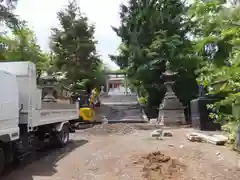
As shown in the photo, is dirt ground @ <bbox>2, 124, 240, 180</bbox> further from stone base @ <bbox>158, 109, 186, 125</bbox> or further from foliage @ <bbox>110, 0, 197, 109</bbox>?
foliage @ <bbox>110, 0, 197, 109</bbox>

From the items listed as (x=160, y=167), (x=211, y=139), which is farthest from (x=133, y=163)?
(x=211, y=139)

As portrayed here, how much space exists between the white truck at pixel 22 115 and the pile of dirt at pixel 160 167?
9.78 feet

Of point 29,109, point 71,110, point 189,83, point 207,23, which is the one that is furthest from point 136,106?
point 207,23

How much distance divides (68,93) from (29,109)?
17.1 metres

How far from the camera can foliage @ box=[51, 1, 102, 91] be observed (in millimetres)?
25797

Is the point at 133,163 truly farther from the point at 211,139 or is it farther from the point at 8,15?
the point at 8,15

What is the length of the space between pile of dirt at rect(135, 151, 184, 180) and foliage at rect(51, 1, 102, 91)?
18.6m

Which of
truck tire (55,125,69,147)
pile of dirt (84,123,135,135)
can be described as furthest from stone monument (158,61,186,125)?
truck tire (55,125,69,147)

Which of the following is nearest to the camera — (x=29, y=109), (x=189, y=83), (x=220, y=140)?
(x=29, y=109)

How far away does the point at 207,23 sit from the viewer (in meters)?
3.38

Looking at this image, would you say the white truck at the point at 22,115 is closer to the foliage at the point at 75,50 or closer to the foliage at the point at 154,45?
the foliage at the point at 154,45

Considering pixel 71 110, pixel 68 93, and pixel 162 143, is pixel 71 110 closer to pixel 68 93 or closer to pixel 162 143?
pixel 162 143

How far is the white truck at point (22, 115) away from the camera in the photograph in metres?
6.31

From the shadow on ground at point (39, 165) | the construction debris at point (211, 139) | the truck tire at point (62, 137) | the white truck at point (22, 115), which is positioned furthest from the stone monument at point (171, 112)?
the shadow on ground at point (39, 165)
